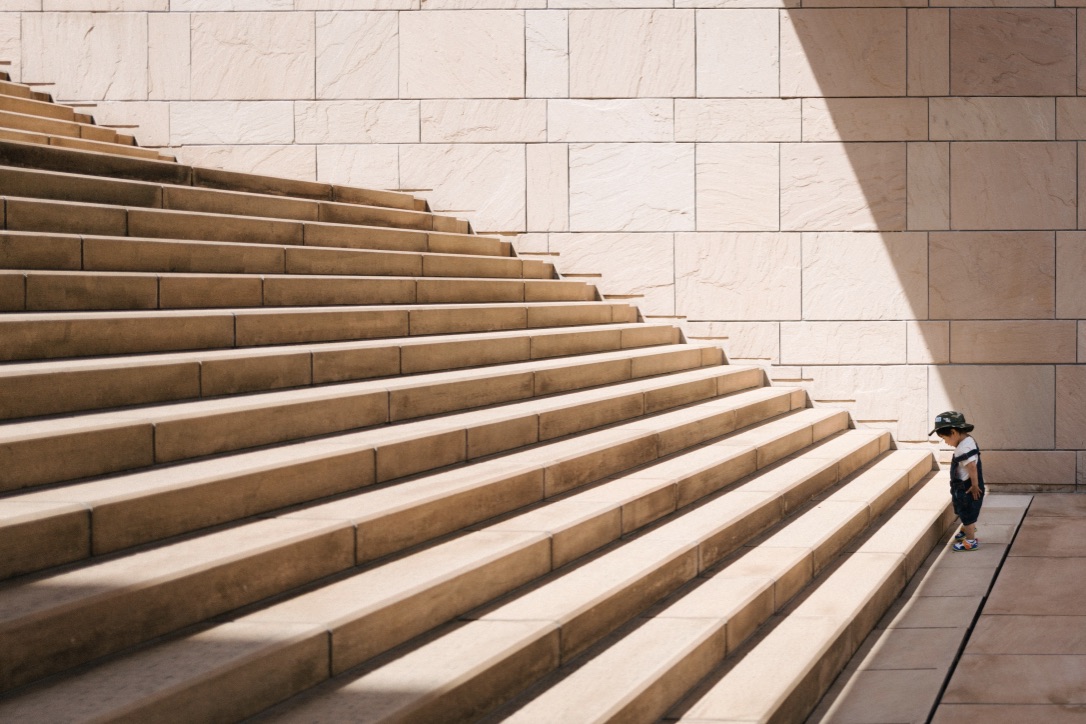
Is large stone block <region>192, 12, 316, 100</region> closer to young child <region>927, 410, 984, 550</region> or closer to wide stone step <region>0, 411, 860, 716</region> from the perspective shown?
Answer: young child <region>927, 410, 984, 550</region>

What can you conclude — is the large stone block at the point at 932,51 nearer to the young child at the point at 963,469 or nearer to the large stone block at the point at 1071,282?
the large stone block at the point at 1071,282

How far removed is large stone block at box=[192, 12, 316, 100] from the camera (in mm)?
11492

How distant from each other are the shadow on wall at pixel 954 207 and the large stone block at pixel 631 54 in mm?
1151

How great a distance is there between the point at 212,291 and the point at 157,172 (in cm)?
195

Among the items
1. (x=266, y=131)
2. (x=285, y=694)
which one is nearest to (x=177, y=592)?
(x=285, y=694)

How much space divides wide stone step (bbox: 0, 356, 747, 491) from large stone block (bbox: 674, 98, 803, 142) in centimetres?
429

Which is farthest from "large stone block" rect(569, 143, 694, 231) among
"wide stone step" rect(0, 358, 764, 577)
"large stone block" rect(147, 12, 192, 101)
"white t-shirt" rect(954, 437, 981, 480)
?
"wide stone step" rect(0, 358, 764, 577)

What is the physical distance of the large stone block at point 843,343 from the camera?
1122 cm

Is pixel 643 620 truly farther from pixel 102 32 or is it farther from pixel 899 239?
pixel 102 32

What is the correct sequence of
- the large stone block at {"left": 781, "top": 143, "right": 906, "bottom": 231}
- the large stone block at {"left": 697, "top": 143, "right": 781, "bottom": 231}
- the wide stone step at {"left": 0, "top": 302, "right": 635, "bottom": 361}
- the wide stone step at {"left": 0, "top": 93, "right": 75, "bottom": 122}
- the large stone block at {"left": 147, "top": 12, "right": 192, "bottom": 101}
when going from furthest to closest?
the large stone block at {"left": 147, "top": 12, "right": 192, "bottom": 101} < the large stone block at {"left": 697, "top": 143, "right": 781, "bottom": 231} < the large stone block at {"left": 781, "top": 143, "right": 906, "bottom": 231} < the wide stone step at {"left": 0, "top": 93, "right": 75, "bottom": 122} < the wide stone step at {"left": 0, "top": 302, "right": 635, "bottom": 361}

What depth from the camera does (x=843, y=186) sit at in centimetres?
1130

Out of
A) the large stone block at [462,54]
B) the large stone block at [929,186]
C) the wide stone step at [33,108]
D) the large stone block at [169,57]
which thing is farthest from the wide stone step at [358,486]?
the large stone block at [169,57]

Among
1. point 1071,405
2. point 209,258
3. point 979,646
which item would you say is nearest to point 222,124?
point 209,258

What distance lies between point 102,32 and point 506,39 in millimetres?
4595
